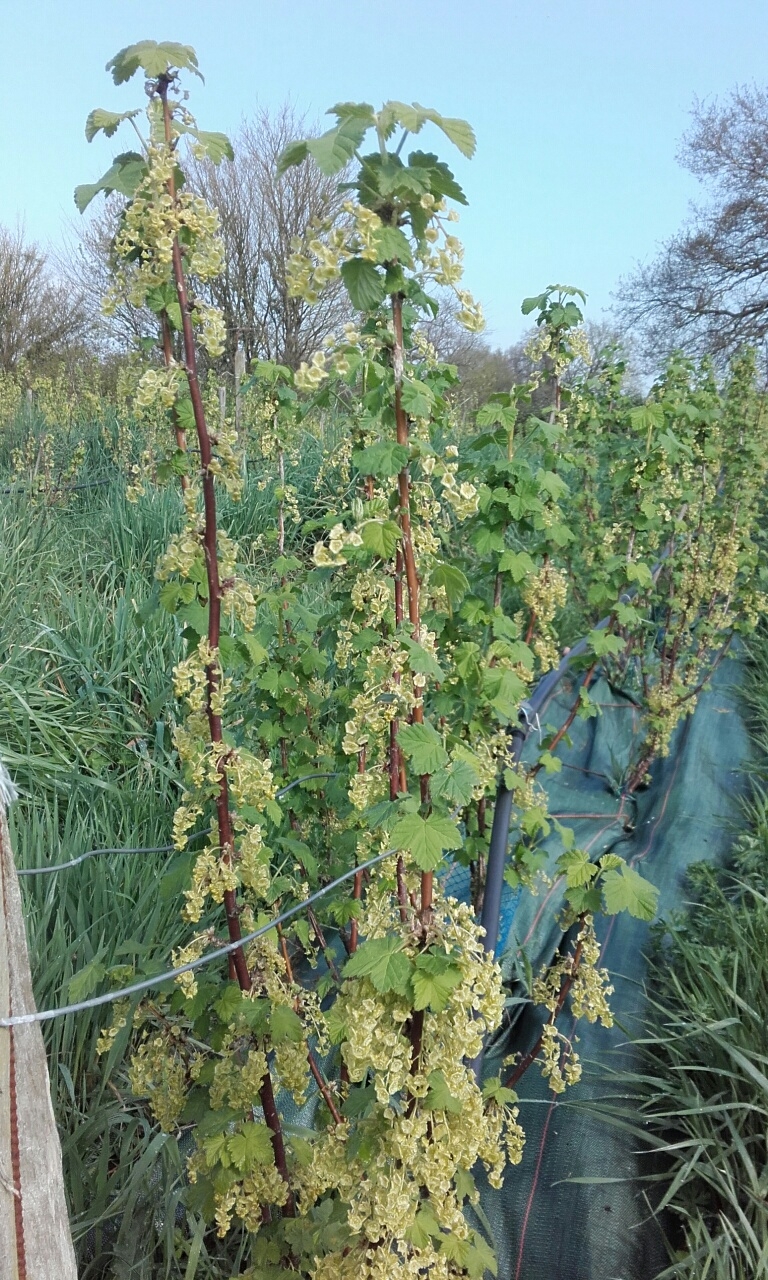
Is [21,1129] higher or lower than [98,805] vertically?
higher

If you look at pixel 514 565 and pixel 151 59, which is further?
pixel 514 565

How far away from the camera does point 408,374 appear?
4.19ft

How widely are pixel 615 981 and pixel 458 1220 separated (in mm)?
1631

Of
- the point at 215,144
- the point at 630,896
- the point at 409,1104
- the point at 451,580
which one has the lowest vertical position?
the point at 409,1104

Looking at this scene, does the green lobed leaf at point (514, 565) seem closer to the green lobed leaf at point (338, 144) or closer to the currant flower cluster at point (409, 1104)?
the currant flower cluster at point (409, 1104)

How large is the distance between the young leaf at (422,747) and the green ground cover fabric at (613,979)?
859 millimetres

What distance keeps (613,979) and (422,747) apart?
1946 mm

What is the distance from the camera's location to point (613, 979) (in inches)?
107

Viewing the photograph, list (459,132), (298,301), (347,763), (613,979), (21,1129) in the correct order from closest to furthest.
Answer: (21,1129) < (459,132) < (347,763) < (613,979) < (298,301)

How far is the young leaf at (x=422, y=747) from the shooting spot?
3.88 feet

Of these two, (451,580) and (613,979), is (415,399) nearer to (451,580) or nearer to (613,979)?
(451,580)

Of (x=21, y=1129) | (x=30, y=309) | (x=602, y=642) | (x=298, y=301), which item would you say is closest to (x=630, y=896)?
(x=21, y=1129)

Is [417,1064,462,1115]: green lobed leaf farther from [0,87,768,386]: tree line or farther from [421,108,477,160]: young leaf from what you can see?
[0,87,768,386]: tree line

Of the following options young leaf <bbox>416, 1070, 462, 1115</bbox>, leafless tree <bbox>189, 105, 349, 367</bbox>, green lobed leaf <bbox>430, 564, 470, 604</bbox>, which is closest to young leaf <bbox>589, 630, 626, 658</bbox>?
green lobed leaf <bbox>430, 564, 470, 604</bbox>
